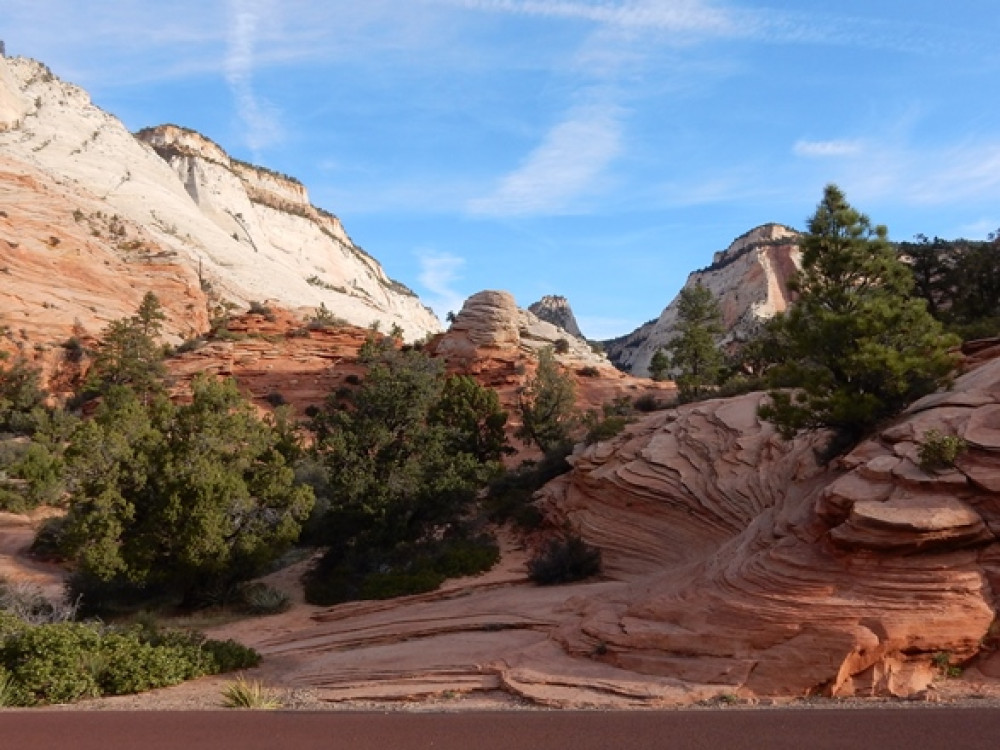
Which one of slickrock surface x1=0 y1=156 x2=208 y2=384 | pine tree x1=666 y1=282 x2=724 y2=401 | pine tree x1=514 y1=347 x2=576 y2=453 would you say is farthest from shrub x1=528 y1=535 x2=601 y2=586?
slickrock surface x1=0 y1=156 x2=208 y2=384

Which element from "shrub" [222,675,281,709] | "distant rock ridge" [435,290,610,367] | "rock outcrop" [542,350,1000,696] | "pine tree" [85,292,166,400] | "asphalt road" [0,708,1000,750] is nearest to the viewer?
"asphalt road" [0,708,1000,750]

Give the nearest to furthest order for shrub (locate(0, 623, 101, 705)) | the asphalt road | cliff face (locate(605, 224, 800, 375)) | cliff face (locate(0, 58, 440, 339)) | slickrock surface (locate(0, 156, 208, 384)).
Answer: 1. the asphalt road
2. shrub (locate(0, 623, 101, 705))
3. slickrock surface (locate(0, 156, 208, 384))
4. cliff face (locate(0, 58, 440, 339))
5. cliff face (locate(605, 224, 800, 375))

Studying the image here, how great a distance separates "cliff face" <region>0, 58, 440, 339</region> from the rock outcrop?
4826cm

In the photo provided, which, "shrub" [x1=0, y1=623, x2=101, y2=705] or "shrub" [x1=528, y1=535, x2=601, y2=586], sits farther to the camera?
"shrub" [x1=528, y1=535, x2=601, y2=586]

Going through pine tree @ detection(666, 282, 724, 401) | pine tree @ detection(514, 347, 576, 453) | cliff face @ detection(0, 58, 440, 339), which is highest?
cliff face @ detection(0, 58, 440, 339)

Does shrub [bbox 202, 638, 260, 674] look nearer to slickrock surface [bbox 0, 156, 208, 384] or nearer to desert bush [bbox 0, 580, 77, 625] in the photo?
desert bush [bbox 0, 580, 77, 625]

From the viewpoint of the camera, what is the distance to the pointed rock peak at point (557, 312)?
103 metres

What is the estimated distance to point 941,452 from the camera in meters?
10.3

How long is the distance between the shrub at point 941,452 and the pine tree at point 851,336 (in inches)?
92.7

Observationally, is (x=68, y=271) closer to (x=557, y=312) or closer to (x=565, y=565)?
(x=565, y=565)

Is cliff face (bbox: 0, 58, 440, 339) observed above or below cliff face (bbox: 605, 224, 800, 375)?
above

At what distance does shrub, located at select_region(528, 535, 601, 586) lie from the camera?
17031 mm

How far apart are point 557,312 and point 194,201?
1870 inches

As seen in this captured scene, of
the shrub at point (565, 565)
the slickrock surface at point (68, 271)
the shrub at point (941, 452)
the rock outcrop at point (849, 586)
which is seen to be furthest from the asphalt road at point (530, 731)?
the slickrock surface at point (68, 271)
